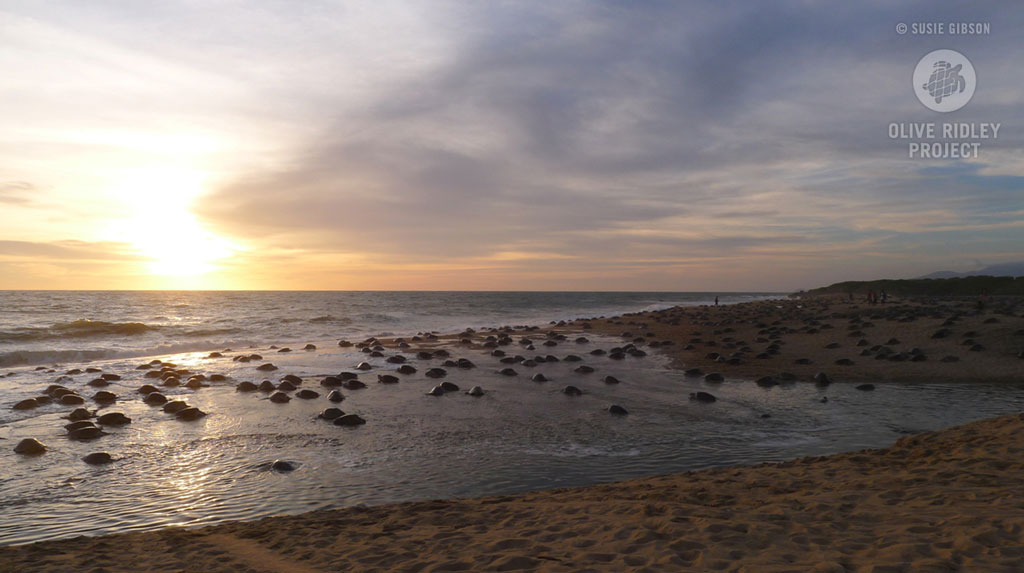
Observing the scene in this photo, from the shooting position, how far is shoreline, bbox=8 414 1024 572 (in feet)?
16.7

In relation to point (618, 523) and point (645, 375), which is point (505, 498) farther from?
point (645, 375)

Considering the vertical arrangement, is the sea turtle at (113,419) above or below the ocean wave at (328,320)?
below

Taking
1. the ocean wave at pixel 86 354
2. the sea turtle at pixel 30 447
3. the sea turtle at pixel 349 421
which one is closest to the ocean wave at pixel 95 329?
the ocean wave at pixel 86 354

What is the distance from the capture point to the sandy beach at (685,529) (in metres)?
5.09

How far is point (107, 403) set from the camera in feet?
49.0

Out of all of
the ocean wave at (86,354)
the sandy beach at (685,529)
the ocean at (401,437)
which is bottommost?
the ocean wave at (86,354)

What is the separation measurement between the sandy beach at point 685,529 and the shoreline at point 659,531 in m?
0.02

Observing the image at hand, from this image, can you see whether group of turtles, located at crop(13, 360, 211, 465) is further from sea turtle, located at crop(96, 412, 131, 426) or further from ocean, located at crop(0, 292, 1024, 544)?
ocean, located at crop(0, 292, 1024, 544)

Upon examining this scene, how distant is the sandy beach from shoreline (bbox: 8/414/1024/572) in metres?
0.02

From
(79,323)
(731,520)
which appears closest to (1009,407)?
(731,520)

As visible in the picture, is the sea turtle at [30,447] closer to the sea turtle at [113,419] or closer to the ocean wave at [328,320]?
the sea turtle at [113,419]

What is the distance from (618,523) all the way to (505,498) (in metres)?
2.03

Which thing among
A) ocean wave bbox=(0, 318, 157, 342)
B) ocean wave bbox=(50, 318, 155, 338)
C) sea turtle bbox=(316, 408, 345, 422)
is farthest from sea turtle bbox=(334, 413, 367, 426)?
ocean wave bbox=(50, 318, 155, 338)

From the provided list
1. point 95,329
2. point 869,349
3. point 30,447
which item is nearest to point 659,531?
point 30,447
